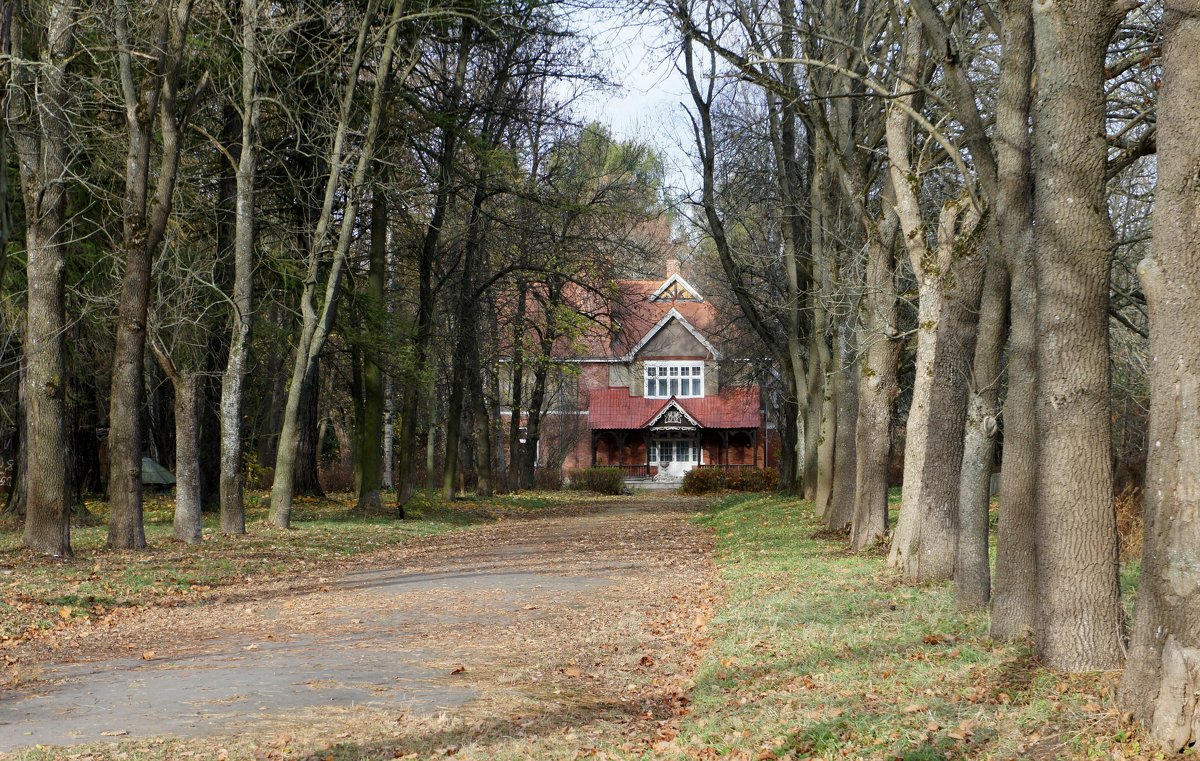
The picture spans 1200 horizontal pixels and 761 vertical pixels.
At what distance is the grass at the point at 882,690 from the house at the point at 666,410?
47.7 meters

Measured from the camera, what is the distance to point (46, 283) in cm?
1622

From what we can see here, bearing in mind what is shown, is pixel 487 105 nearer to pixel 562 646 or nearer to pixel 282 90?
pixel 282 90

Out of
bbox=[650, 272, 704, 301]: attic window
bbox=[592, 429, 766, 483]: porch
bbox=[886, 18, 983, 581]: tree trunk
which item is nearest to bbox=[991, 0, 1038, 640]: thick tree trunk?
bbox=[886, 18, 983, 581]: tree trunk

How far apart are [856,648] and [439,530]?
16.5m

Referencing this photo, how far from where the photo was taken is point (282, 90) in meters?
21.4

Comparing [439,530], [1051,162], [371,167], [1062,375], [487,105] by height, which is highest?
[487,105]

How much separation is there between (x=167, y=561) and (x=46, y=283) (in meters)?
4.28

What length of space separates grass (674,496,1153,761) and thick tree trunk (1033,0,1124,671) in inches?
16.6

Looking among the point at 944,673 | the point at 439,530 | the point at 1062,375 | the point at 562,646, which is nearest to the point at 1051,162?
the point at 1062,375

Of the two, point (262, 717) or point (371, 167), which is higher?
point (371, 167)

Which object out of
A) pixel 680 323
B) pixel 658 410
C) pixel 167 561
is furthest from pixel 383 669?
pixel 680 323

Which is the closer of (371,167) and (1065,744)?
(1065,744)

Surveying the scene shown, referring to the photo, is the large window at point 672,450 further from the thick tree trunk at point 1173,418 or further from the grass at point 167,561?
the thick tree trunk at point 1173,418

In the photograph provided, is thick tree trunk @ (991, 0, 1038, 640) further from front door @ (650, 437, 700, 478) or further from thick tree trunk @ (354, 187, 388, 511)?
front door @ (650, 437, 700, 478)
